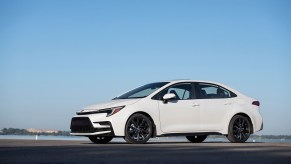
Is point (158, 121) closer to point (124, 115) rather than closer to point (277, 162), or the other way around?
point (124, 115)

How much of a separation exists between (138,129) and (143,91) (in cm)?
131

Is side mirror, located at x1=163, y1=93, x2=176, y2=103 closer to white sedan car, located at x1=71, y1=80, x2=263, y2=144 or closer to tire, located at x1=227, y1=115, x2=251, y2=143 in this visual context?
white sedan car, located at x1=71, y1=80, x2=263, y2=144

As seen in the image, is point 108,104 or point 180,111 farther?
point 180,111

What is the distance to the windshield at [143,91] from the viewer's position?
42.5 feet

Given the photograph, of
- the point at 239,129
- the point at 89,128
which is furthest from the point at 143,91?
the point at 239,129

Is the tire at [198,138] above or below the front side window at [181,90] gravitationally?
below

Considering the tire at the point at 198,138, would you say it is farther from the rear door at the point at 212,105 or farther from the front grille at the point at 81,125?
the front grille at the point at 81,125

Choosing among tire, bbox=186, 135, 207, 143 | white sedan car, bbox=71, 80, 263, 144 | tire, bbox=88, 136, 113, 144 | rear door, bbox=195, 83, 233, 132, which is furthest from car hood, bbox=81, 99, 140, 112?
tire, bbox=186, 135, 207, 143

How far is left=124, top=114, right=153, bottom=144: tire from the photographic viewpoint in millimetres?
12086

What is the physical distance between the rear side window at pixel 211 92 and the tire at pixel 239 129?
2.19 ft

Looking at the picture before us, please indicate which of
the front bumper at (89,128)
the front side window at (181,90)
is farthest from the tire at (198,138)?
the front bumper at (89,128)

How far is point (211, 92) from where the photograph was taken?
13758mm

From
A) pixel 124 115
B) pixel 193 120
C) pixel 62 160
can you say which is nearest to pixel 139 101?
pixel 124 115

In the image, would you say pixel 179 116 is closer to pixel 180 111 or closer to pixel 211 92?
pixel 180 111
